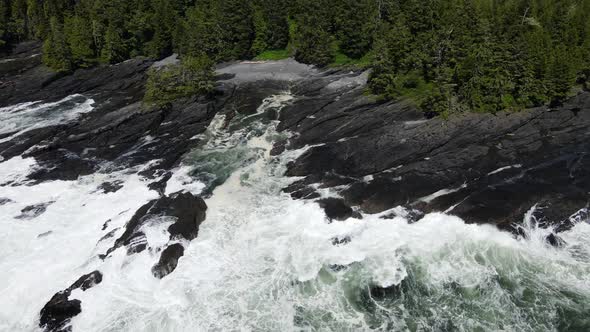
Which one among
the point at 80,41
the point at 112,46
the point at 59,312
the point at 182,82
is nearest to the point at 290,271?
the point at 59,312

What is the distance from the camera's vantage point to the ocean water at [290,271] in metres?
32.7

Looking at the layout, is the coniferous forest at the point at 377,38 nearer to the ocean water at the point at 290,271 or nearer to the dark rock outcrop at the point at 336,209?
the dark rock outcrop at the point at 336,209

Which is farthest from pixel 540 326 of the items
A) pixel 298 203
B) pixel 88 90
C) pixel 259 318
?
pixel 88 90

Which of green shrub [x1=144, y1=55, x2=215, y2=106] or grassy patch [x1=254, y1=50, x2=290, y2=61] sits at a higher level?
green shrub [x1=144, y1=55, x2=215, y2=106]

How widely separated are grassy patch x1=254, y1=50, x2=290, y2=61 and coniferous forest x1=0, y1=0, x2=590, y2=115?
0.37m

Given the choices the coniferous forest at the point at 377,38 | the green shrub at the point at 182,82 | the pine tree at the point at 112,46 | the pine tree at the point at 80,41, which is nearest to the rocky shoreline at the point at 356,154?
the green shrub at the point at 182,82

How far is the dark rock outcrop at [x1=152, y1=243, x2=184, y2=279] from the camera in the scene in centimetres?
3762

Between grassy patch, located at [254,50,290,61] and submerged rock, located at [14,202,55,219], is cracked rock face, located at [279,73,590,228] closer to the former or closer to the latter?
submerged rock, located at [14,202,55,219]

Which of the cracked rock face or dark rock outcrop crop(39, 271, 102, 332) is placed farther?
the cracked rock face

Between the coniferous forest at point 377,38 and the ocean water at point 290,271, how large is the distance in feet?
74.3

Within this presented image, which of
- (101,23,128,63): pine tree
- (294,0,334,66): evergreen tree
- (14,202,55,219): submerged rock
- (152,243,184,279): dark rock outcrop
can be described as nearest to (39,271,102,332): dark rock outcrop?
(152,243,184,279): dark rock outcrop

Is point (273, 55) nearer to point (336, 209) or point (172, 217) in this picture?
point (336, 209)

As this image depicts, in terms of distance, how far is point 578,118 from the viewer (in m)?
55.5

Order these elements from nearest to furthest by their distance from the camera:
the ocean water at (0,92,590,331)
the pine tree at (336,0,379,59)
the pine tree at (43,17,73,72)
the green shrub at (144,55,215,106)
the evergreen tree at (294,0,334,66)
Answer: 1. the ocean water at (0,92,590,331)
2. the green shrub at (144,55,215,106)
3. the pine tree at (336,0,379,59)
4. the evergreen tree at (294,0,334,66)
5. the pine tree at (43,17,73,72)
